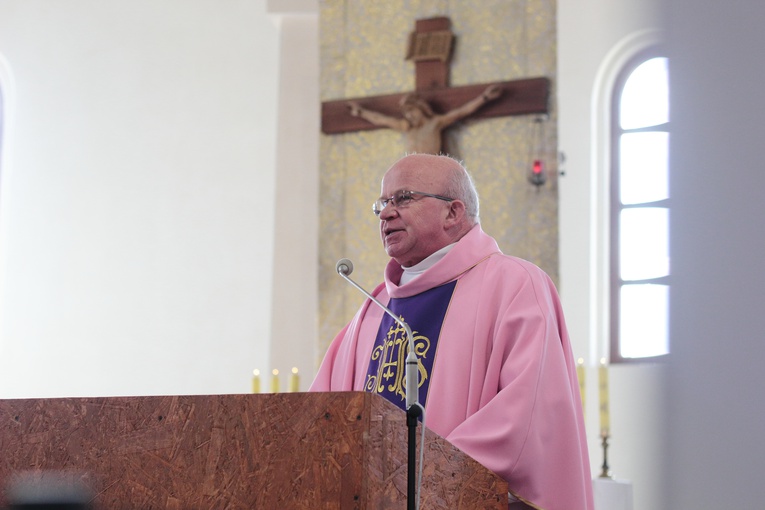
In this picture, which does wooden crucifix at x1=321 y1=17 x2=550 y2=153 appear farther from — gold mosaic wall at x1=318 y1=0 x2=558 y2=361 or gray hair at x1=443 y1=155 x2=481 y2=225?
gray hair at x1=443 y1=155 x2=481 y2=225

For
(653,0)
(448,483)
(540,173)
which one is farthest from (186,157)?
(653,0)

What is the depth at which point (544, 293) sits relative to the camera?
11.6ft

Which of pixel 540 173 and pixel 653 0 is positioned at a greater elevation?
pixel 540 173

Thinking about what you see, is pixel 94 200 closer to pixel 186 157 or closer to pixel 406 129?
pixel 186 157

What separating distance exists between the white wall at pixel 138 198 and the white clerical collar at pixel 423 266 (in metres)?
5.42

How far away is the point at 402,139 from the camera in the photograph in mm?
7910

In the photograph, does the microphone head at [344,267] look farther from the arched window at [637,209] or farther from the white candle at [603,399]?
the arched window at [637,209]

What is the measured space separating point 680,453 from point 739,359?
9 centimetres

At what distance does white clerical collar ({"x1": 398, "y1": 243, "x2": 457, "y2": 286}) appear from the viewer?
13.4ft

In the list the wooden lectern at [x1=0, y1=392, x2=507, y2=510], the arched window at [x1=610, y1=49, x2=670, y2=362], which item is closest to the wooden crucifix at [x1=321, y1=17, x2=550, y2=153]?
the arched window at [x1=610, y1=49, x2=670, y2=362]

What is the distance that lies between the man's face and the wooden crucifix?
351 cm

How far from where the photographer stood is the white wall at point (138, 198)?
981cm

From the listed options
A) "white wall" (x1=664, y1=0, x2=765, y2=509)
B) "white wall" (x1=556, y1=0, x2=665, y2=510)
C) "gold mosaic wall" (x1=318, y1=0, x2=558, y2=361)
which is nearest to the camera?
"white wall" (x1=664, y1=0, x2=765, y2=509)

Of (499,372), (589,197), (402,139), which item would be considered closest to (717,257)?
(499,372)
